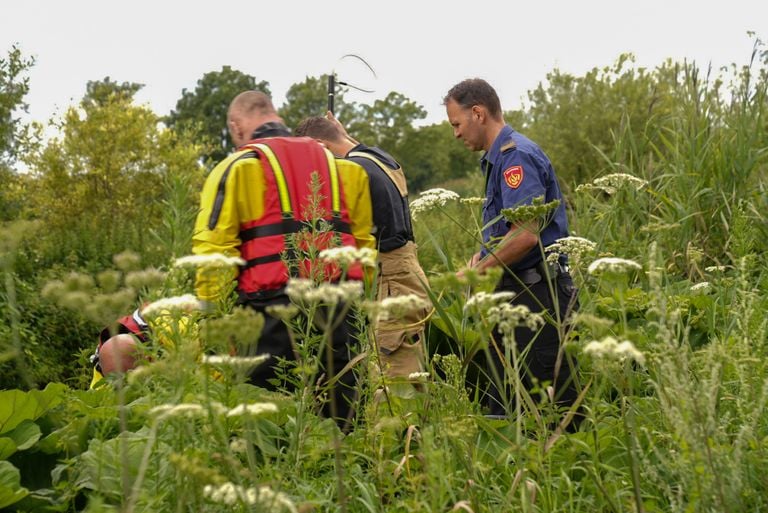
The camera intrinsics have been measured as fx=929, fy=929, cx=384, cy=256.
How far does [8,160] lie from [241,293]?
13.4 metres

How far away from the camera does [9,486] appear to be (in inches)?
103

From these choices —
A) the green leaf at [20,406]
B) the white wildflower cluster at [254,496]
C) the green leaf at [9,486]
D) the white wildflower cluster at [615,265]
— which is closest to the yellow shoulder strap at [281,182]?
the green leaf at [20,406]

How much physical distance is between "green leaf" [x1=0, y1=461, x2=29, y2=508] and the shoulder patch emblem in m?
2.69

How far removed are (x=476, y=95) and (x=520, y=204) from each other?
2.86 feet

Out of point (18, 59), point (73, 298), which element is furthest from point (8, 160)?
point (73, 298)

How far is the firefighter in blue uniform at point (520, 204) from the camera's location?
4.48 meters

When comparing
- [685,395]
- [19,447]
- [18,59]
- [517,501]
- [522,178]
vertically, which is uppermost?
[18,59]

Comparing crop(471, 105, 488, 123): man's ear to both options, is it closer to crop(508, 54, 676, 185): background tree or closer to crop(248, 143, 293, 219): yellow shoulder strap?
crop(248, 143, 293, 219): yellow shoulder strap

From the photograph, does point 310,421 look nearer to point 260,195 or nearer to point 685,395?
point 685,395

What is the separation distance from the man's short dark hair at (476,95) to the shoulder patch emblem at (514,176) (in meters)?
0.49

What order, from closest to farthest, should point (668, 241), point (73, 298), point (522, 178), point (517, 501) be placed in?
point (73, 298) < point (517, 501) < point (522, 178) < point (668, 241)

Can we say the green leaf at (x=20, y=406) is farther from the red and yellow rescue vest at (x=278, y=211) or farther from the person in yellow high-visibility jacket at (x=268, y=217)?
the red and yellow rescue vest at (x=278, y=211)

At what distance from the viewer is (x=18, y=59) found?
15109 mm

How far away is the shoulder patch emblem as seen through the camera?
456 cm
